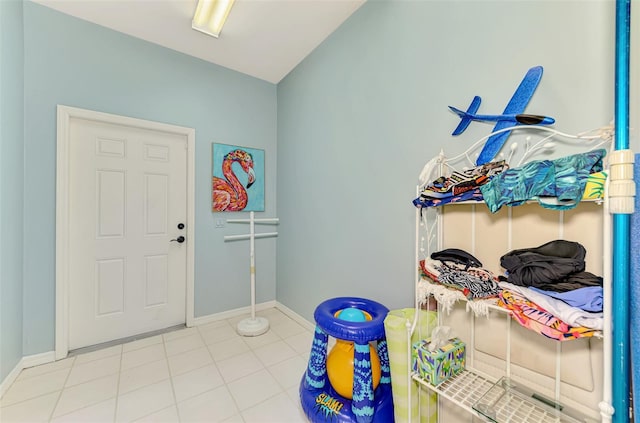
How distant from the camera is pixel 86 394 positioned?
5.85ft

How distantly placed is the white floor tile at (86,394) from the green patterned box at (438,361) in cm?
201

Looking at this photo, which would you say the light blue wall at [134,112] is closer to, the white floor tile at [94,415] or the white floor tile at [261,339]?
the white floor tile at [261,339]

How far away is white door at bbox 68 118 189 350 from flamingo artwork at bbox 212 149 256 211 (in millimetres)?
343

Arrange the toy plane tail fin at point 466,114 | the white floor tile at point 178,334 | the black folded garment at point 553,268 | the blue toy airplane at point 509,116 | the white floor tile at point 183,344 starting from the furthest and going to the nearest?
the white floor tile at point 178,334 → the white floor tile at point 183,344 → the toy plane tail fin at point 466,114 → the blue toy airplane at point 509,116 → the black folded garment at point 553,268

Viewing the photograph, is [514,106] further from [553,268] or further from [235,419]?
[235,419]

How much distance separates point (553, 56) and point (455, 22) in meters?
0.60

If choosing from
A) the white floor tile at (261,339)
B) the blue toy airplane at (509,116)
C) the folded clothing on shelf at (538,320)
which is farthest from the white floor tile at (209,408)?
the blue toy airplane at (509,116)

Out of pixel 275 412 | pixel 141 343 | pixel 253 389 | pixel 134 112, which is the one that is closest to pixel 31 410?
pixel 141 343

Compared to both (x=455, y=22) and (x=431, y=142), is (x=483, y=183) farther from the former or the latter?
(x=455, y=22)

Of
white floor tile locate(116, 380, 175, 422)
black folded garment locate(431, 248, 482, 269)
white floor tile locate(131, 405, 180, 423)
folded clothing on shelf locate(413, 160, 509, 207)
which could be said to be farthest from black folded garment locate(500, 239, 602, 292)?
white floor tile locate(116, 380, 175, 422)

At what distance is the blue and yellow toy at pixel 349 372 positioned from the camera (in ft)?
4.57

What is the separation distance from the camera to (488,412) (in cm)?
98

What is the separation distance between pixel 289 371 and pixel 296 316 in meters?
0.92

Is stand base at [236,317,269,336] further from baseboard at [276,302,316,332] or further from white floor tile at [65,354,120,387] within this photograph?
white floor tile at [65,354,120,387]
